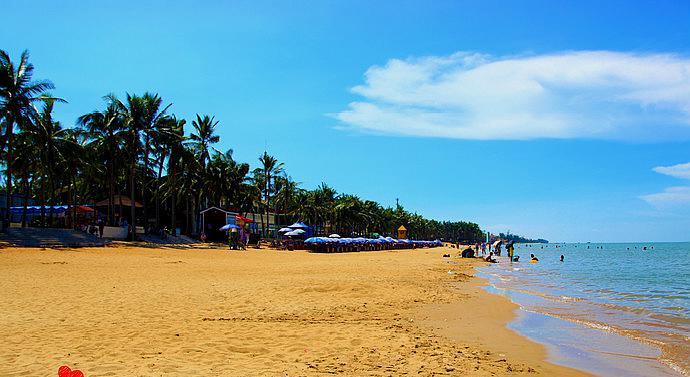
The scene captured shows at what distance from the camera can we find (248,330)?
29.3 ft

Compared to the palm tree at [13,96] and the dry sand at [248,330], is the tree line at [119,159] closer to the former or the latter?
the palm tree at [13,96]

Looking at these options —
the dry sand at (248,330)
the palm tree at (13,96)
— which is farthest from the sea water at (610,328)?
the palm tree at (13,96)

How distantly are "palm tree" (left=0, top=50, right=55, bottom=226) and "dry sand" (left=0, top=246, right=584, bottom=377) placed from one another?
68.4 ft

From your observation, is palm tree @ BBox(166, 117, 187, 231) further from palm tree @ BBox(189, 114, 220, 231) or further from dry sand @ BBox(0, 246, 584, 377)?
dry sand @ BBox(0, 246, 584, 377)

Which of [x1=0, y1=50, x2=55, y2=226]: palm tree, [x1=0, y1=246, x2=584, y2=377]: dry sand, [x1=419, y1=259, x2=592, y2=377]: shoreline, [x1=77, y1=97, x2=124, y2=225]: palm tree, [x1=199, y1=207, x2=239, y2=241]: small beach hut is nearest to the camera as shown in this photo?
[x1=0, y1=246, x2=584, y2=377]: dry sand

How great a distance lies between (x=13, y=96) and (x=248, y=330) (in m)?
32.5

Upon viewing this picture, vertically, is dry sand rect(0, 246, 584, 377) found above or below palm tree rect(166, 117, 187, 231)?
below

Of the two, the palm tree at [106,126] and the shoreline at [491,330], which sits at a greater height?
the palm tree at [106,126]

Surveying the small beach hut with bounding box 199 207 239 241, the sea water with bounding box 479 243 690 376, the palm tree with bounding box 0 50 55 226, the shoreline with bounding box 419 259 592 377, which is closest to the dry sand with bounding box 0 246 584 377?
the shoreline with bounding box 419 259 592 377

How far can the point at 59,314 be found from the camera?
9805 millimetres

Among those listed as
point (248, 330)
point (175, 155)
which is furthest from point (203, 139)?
point (248, 330)

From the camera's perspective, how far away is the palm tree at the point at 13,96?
106ft

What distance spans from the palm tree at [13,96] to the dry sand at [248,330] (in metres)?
20.9

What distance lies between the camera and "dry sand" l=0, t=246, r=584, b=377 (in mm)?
6676
